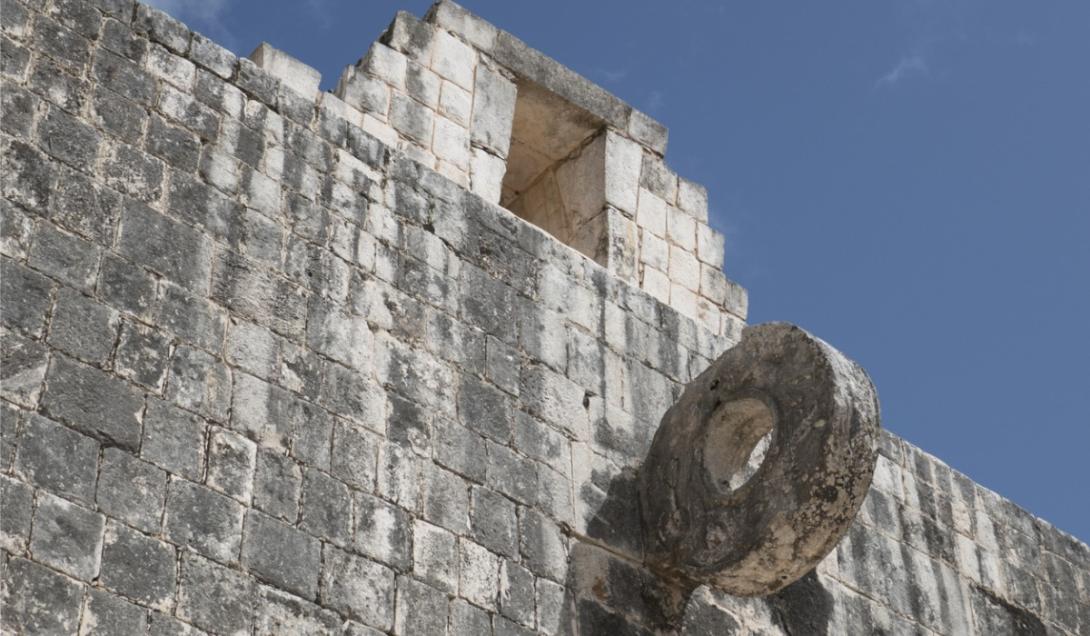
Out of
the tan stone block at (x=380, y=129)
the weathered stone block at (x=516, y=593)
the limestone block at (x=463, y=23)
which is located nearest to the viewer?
the weathered stone block at (x=516, y=593)

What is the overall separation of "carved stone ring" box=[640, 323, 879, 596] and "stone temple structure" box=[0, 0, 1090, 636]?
0.01m

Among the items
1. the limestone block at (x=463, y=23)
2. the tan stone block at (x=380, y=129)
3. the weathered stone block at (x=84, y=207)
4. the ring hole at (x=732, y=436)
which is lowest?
the weathered stone block at (x=84, y=207)

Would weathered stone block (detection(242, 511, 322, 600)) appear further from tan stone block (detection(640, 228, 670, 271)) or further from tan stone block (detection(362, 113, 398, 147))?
tan stone block (detection(640, 228, 670, 271))

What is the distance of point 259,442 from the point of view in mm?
6961

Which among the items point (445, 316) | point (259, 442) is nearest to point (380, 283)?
point (445, 316)

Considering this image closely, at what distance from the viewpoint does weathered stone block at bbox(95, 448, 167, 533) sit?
638 cm

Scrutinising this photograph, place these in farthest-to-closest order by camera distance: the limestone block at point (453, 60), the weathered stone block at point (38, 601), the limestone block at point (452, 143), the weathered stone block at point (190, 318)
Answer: the limestone block at point (453, 60)
the limestone block at point (452, 143)
the weathered stone block at point (190, 318)
the weathered stone block at point (38, 601)

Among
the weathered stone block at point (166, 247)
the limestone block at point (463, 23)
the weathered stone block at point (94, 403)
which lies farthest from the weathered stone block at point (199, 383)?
the limestone block at point (463, 23)

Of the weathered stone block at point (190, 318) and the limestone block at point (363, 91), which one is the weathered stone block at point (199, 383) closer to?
the weathered stone block at point (190, 318)

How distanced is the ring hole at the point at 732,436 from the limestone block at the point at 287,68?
2.29 meters

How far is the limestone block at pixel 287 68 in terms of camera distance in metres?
8.55

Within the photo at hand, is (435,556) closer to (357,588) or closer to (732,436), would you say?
(357,588)

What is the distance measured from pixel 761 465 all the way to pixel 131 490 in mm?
2726

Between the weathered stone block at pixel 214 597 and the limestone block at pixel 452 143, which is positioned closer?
the weathered stone block at pixel 214 597
